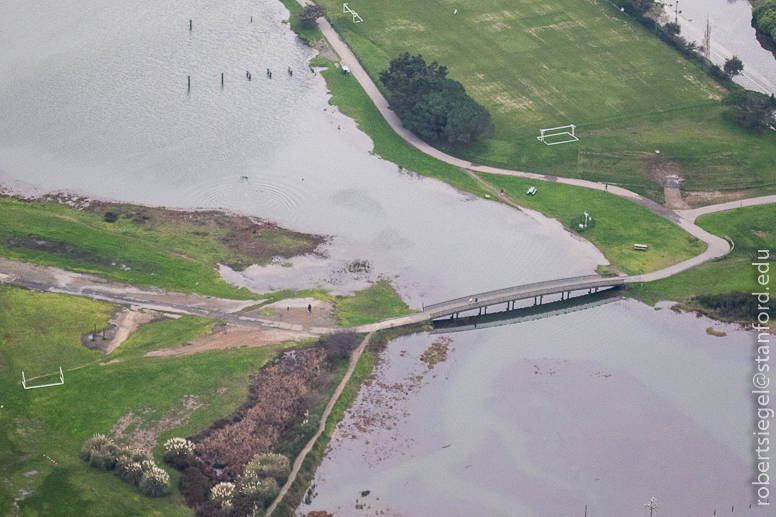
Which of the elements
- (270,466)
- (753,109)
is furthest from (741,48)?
(270,466)

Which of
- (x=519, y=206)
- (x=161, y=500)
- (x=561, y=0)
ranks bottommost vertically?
(x=161, y=500)

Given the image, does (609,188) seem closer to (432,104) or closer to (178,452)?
(432,104)

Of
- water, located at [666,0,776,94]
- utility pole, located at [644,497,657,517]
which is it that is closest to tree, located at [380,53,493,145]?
water, located at [666,0,776,94]

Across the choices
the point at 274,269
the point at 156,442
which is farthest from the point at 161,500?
the point at 274,269

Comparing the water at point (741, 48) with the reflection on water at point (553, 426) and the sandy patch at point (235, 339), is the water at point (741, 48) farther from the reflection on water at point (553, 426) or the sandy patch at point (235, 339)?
the sandy patch at point (235, 339)

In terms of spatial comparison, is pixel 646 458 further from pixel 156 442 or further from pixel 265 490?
pixel 156 442

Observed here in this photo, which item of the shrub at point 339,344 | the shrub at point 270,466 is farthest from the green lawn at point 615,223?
the shrub at point 270,466

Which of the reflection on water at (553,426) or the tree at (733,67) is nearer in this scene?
the reflection on water at (553,426)
